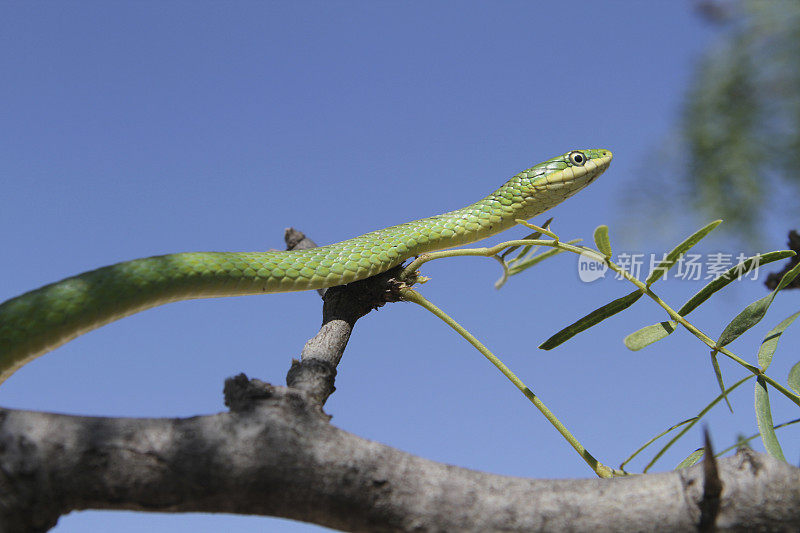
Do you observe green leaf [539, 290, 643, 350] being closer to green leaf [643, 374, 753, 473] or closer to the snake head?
green leaf [643, 374, 753, 473]

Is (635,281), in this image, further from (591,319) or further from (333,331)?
(333,331)

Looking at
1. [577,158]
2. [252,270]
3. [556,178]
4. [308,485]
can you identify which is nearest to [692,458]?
[308,485]

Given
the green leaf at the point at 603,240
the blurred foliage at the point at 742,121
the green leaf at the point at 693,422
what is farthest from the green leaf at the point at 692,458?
the blurred foliage at the point at 742,121

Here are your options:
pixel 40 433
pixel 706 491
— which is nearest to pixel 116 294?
pixel 40 433

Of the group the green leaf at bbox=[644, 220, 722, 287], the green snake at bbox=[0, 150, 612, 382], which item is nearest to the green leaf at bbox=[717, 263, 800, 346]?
the green leaf at bbox=[644, 220, 722, 287]

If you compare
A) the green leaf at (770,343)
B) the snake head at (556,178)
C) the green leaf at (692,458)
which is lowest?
the green leaf at (692,458)

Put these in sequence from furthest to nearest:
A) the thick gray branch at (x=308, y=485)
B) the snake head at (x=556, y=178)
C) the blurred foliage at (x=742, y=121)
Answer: the blurred foliage at (x=742, y=121) < the snake head at (x=556, y=178) < the thick gray branch at (x=308, y=485)

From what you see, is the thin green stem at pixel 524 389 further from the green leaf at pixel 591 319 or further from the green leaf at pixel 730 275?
the green leaf at pixel 730 275
